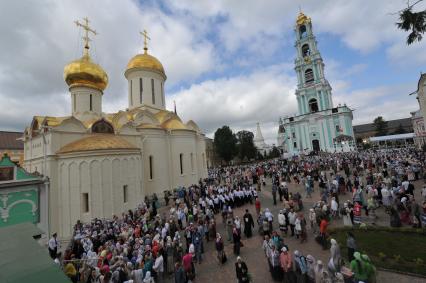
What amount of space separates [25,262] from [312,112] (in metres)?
56.5

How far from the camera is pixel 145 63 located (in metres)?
25.2

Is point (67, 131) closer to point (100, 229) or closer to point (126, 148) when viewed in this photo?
point (126, 148)

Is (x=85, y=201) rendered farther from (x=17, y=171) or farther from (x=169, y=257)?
(x=169, y=257)

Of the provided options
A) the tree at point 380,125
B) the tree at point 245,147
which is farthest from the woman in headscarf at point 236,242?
the tree at point 380,125

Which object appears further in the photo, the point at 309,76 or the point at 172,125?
the point at 309,76

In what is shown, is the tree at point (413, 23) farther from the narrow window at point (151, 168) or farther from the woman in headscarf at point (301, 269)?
the narrow window at point (151, 168)

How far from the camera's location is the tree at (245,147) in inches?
2158

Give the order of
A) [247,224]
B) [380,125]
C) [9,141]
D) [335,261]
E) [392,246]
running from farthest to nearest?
1. [380,125]
2. [9,141]
3. [247,224]
4. [392,246]
5. [335,261]

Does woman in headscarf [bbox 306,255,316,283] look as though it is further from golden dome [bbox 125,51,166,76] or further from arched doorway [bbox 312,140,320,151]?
arched doorway [bbox 312,140,320,151]

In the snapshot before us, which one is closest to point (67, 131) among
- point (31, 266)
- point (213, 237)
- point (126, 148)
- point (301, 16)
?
point (126, 148)

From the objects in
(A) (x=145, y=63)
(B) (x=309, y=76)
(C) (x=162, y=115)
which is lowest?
(C) (x=162, y=115)

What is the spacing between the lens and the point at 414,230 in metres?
8.54

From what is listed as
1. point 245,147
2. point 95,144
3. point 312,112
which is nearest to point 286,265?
point 95,144

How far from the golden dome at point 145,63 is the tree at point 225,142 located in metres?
27.0
